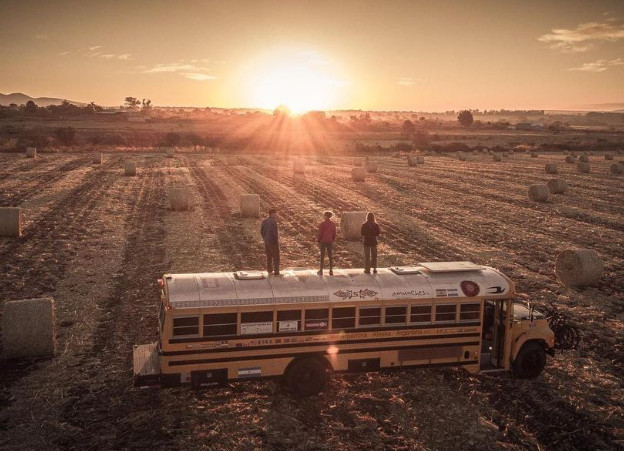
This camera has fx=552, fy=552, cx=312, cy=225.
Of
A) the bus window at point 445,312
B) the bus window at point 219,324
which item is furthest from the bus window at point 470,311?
the bus window at point 219,324

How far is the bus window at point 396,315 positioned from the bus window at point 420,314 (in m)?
0.17

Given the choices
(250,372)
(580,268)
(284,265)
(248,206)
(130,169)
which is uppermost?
(130,169)

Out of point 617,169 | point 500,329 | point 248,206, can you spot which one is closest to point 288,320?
point 500,329

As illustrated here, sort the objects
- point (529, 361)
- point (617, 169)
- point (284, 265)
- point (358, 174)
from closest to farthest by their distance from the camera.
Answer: point (529, 361) → point (284, 265) → point (358, 174) → point (617, 169)

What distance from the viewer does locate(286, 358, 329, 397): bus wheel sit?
11195mm

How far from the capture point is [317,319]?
11.3 m

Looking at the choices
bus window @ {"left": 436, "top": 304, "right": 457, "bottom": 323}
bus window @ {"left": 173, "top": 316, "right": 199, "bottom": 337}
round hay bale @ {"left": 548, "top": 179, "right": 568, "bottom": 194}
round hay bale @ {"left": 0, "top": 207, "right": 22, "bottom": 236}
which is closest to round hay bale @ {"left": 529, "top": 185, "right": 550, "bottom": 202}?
round hay bale @ {"left": 548, "top": 179, "right": 568, "bottom": 194}

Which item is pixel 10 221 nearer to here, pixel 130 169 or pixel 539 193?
pixel 130 169

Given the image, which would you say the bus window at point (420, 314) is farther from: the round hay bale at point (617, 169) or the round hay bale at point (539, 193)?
the round hay bale at point (617, 169)

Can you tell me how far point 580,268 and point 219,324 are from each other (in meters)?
12.7

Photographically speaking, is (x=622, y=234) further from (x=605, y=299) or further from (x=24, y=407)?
(x=24, y=407)

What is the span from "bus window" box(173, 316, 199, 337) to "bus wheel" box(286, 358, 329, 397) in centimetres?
213

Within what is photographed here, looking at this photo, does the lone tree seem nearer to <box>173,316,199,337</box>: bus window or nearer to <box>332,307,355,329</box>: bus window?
<box>332,307,355,329</box>: bus window

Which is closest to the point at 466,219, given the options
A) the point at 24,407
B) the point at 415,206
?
the point at 415,206
